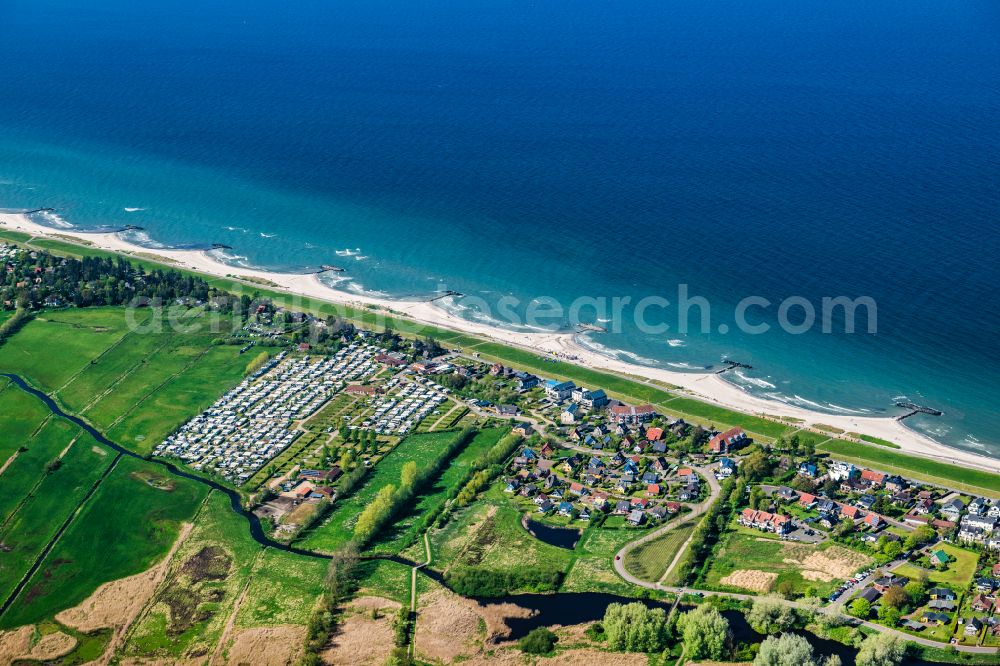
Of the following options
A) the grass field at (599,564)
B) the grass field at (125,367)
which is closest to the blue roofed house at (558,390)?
the grass field at (599,564)

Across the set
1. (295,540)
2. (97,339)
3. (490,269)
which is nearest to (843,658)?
(295,540)

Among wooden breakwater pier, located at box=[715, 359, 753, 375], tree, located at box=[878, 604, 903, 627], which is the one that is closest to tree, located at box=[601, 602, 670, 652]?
tree, located at box=[878, 604, 903, 627]

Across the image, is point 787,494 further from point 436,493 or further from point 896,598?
point 436,493

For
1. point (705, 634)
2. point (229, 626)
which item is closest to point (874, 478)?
point (705, 634)

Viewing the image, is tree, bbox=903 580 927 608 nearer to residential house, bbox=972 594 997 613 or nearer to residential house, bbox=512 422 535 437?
residential house, bbox=972 594 997 613

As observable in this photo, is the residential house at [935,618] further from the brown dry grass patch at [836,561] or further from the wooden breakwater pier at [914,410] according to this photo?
the wooden breakwater pier at [914,410]

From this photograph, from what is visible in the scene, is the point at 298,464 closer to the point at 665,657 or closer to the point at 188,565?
the point at 188,565
